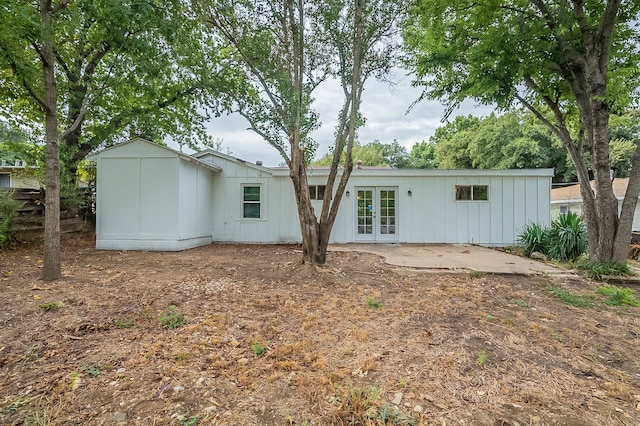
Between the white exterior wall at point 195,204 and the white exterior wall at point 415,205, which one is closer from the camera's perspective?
the white exterior wall at point 195,204

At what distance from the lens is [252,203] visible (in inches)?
387

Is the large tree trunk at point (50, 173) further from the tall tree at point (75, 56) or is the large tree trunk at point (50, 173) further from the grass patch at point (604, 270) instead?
the grass patch at point (604, 270)

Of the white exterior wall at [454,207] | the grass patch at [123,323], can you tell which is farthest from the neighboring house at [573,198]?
the grass patch at [123,323]

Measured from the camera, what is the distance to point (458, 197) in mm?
9531

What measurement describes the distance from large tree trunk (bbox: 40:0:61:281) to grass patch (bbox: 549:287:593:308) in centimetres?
745

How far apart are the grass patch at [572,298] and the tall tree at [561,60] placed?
7.67 ft

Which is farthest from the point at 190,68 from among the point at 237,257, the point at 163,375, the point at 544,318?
the point at 544,318

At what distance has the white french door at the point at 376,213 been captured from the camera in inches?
379

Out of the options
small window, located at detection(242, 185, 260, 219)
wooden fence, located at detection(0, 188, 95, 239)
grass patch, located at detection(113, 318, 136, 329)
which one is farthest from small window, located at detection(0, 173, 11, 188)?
grass patch, located at detection(113, 318, 136, 329)

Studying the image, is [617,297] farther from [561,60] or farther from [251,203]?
[251,203]

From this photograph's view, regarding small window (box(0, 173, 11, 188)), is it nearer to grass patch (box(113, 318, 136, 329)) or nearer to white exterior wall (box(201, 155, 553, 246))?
white exterior wall (box(201, 155, 553, 246))

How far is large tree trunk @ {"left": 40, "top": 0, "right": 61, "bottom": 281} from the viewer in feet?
14.8

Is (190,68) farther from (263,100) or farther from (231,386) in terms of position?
(231,386)

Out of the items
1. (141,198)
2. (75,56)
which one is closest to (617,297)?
(141,198)
